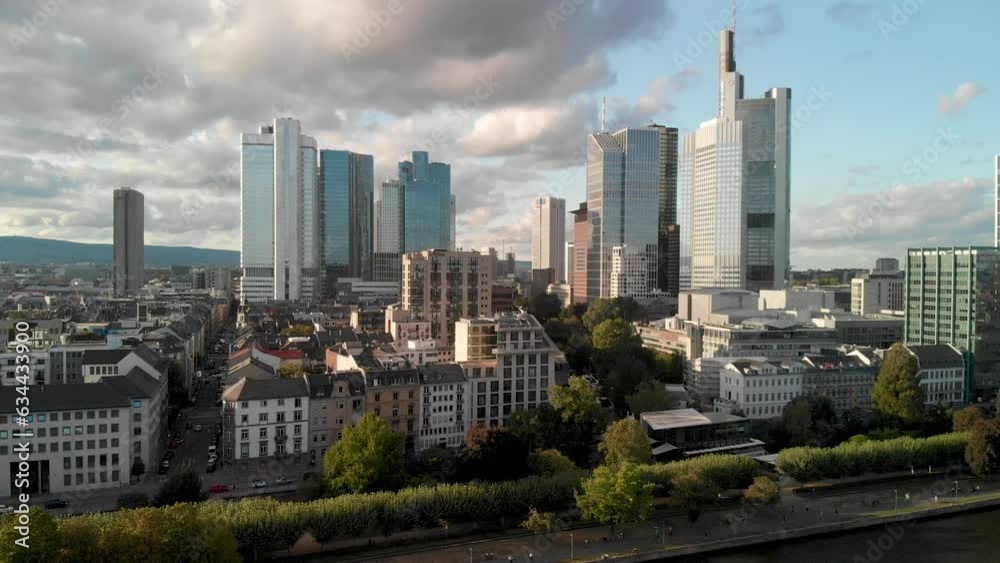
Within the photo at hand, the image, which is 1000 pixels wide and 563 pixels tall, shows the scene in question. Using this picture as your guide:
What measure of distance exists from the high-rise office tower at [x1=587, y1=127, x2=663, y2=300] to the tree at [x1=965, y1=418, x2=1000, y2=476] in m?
71.0

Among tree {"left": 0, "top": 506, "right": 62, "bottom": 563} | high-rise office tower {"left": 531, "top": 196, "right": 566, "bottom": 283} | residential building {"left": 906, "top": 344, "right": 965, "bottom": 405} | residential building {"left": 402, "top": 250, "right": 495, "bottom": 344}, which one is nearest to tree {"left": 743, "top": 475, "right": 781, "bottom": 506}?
tree {"left": 0, "top": 506, "right": 62, "bottom": 563}

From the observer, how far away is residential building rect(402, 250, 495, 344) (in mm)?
58219

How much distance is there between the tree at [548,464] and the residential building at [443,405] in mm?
8388

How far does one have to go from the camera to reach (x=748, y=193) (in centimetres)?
10200

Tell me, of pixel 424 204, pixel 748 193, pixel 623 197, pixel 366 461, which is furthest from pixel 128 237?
pixel 366 461

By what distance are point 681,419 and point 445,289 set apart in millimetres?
26069

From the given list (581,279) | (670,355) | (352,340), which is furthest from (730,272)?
(352,340)

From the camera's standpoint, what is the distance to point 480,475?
1142 inches

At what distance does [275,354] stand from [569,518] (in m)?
27.8

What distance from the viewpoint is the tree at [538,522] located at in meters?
25.2

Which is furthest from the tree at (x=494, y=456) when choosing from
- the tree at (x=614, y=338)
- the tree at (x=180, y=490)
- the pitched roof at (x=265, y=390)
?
the tree at (x=614, y=338)

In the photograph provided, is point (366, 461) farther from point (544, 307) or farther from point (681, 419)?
point (544, 307)

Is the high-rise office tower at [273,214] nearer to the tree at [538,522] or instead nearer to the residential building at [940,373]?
the residential building at [940,373]

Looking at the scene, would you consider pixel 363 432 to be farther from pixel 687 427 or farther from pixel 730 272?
pixel 730 272
